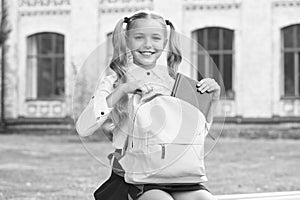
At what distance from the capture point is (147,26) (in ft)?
6.85

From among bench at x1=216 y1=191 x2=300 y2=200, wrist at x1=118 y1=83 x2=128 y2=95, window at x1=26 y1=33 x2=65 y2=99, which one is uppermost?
window at x1=26 y1=33 x2=65 y2=99

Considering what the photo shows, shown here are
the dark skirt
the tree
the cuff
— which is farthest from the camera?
the tree

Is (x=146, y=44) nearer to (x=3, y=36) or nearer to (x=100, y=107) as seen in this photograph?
(x=100, y=107)

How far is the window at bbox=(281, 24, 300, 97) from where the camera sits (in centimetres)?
1402

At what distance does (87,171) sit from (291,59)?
809cm

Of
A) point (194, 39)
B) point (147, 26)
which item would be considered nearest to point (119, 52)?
point (147, 26)

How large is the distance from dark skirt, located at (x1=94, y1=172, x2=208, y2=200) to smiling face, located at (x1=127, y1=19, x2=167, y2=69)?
1.29 feet

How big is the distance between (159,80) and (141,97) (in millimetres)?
83

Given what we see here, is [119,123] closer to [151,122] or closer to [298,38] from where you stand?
[151,122]

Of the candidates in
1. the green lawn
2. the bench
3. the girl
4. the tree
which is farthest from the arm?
the tree

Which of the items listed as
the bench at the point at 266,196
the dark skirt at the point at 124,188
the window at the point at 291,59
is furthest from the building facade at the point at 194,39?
the dark skirt at the point at 124,188

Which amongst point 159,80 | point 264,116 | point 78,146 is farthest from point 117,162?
point 264,116

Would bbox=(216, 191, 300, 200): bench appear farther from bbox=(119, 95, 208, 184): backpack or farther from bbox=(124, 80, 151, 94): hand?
bbox=(124, 80, 151, 94): hand

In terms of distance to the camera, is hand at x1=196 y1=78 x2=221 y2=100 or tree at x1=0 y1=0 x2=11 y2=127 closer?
hand at x1=196 y1=78 x2=221 y2=100
